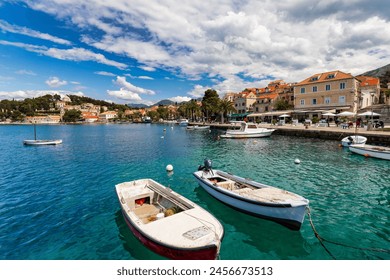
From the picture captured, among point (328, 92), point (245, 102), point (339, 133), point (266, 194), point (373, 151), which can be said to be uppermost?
point (245, 102)

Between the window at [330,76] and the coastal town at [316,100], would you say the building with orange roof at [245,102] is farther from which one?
the window at [330,76]

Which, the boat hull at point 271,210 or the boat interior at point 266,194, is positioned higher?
the boat interior at point 266,194

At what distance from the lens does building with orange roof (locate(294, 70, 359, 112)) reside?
49694 mm

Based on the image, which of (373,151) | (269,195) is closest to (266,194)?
(269,195)

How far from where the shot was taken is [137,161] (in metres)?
24.3

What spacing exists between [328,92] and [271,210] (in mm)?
56801

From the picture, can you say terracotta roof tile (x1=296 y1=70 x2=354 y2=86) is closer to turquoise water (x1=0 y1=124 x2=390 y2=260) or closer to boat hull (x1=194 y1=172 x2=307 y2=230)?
turquoise water (x1=0 y1=124 x2=390 y2=260)

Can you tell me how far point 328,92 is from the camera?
175 feet

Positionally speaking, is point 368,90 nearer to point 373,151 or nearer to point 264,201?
point 373,151

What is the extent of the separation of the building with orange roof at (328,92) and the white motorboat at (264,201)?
52.4m

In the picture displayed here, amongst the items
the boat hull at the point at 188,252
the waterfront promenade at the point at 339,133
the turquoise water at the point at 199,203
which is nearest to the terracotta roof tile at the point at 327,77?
the waterfront promenade at the point at 339,133

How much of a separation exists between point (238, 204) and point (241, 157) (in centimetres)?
1547

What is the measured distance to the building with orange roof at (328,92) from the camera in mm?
49694
